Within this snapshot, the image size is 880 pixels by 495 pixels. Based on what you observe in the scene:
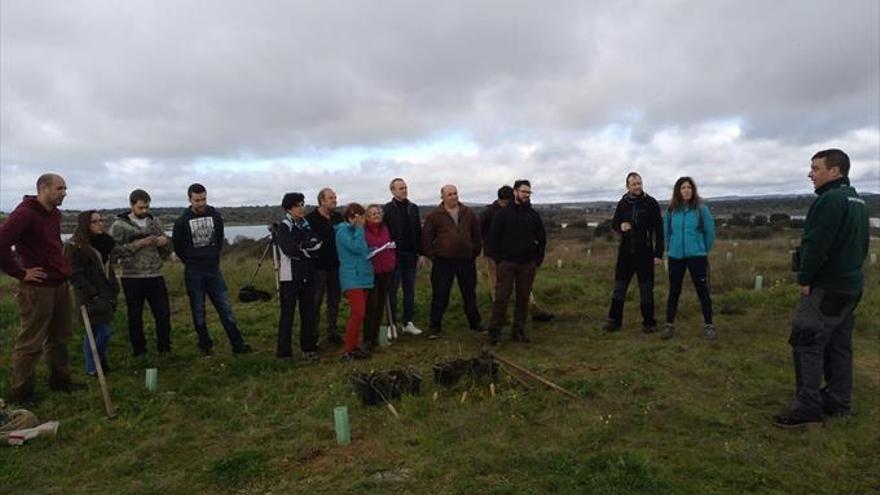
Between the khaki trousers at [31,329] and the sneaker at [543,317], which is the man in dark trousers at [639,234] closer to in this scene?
the sneaker at [543,317]

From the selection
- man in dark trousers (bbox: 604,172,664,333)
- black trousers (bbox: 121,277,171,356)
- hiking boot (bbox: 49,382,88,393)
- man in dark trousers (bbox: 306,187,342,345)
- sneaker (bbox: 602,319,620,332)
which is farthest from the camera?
sneaker (bbox: 602,319,620,332)

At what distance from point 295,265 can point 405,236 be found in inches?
70.0

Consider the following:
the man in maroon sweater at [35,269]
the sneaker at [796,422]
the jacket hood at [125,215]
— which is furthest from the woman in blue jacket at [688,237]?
the man in maroon sweater at [35,269]

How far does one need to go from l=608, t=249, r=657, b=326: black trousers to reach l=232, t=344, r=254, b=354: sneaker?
15.8 feet

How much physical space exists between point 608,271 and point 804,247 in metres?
10.7

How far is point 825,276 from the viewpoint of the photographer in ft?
15.8

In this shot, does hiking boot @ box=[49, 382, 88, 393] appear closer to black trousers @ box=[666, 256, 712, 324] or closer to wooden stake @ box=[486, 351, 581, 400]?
wooden stake @ box=[486, 351, 581, 400]

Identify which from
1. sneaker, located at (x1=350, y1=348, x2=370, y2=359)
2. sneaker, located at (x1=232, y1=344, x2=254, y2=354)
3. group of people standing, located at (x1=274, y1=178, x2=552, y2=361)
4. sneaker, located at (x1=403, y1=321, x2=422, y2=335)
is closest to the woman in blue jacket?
group of people standing, located at (x1=274, y1=178, x2=552, y2=361)

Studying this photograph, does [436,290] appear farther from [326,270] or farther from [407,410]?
[407,410]

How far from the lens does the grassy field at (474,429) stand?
4109mm

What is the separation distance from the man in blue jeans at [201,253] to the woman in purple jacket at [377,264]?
165cm

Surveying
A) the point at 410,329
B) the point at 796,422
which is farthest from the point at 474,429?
the point at 410,329

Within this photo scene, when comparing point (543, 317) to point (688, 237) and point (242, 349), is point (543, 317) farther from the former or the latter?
point (242, 349)

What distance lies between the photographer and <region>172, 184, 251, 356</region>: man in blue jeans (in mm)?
7242
